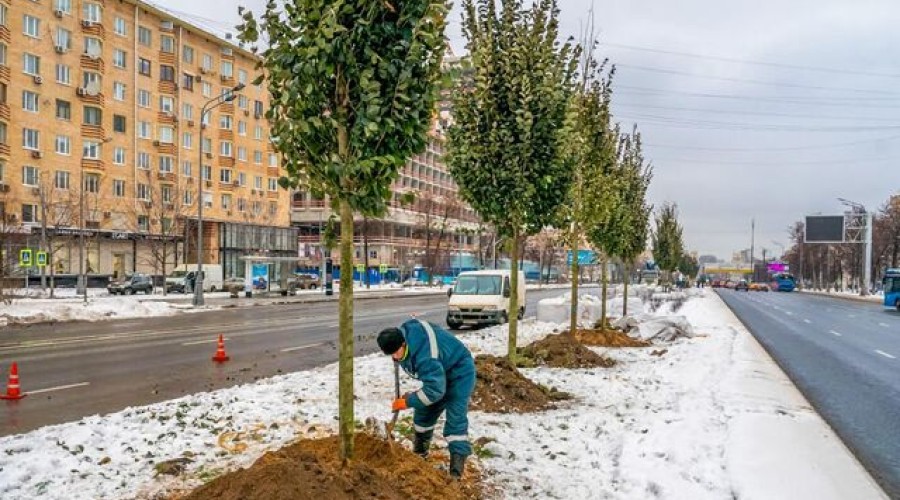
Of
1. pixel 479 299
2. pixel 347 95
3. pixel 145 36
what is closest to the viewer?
pixel 347 95

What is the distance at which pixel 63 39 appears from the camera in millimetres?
46812

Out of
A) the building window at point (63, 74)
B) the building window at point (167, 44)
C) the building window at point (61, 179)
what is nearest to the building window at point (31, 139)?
the building window at point (61, 179)

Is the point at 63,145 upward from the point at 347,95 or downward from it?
upward

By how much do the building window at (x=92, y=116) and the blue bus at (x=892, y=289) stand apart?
5695cm

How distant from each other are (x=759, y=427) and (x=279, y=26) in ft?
22.9

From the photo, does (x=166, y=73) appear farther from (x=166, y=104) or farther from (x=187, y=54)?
(x=187, y=54)

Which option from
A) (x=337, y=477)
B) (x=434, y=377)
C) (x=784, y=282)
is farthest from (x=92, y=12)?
(x=784, y=282)

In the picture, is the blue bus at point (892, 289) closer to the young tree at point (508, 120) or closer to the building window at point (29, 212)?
the young tree at point (508, 120)

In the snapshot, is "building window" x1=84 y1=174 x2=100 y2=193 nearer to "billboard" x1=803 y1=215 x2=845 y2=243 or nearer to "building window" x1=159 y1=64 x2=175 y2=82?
"building window" x1=159 y1=64 x2=175 y2=82

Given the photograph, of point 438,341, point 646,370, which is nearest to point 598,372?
point 646,370

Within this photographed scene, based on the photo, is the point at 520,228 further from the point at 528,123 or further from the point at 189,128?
the point at 189,128

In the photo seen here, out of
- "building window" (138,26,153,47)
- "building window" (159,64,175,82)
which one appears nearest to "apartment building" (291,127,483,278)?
"building window" (159,64,175,82)

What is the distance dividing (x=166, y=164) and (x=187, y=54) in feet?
33.5

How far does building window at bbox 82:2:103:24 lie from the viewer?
159 ft
